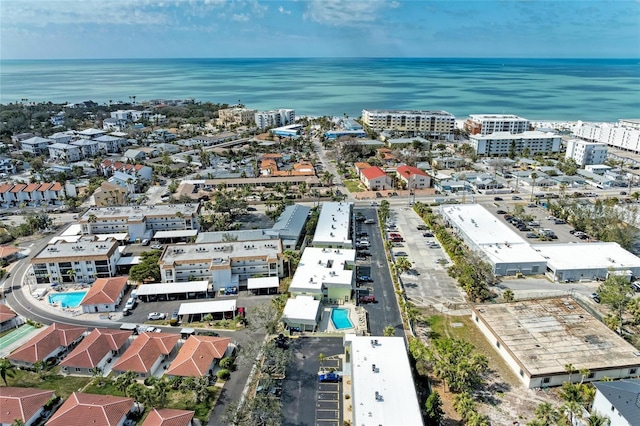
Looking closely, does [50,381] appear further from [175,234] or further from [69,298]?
[175,234]

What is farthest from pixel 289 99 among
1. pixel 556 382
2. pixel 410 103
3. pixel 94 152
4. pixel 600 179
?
pixel 556 382

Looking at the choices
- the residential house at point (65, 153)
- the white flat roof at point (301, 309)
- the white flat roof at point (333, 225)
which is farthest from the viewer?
the residential house at point (65, 153)

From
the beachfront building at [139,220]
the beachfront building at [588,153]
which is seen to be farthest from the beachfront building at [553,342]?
the beachfront building at [588,153]

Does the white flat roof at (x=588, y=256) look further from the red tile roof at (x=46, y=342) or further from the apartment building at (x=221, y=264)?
the red tile roof at (x=46, y=342)

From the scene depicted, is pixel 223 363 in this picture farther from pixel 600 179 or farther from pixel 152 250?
pixel 600 179

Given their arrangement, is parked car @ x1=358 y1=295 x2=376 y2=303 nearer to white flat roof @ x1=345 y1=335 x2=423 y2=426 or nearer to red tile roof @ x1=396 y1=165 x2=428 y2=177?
white flat roof @ x1=345 y1=335 x2=423 y2=426

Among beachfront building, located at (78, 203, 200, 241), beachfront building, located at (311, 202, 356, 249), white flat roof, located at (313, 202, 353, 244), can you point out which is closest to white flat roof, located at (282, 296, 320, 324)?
beachfront building, located at (311, 202, 356, 249)
